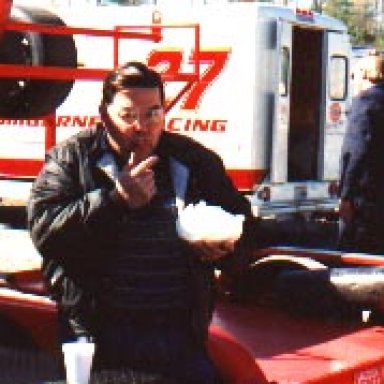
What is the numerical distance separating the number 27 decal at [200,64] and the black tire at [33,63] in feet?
16.9

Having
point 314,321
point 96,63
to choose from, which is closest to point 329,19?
point 96,63

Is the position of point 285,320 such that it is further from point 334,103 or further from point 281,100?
point 334,103

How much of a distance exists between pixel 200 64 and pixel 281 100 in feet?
3.07

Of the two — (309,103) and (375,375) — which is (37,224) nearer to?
(375,375)

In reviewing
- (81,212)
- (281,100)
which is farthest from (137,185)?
(281,100)

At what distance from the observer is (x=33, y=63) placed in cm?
443

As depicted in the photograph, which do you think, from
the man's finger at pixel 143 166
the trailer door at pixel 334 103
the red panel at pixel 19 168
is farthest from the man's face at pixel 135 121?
the trailer door at pixel 334 103

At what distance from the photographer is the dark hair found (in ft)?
8.48

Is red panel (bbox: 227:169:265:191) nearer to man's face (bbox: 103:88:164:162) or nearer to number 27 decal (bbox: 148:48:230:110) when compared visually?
number 27 decal (bbox: 148:48:230:110)

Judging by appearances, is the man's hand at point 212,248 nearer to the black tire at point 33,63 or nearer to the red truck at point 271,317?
the red truck at point 271,317

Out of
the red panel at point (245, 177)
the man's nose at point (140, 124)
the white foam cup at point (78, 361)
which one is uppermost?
the man's nose at point (140, 124)

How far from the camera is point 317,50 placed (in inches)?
448

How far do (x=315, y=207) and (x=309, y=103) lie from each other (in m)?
1.24

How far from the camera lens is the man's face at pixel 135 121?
2.57 m
